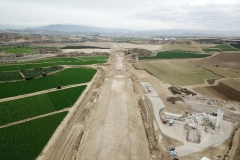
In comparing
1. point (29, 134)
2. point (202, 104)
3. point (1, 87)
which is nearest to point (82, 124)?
point (29, 134)

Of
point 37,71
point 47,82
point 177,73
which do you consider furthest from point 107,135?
point 177,73

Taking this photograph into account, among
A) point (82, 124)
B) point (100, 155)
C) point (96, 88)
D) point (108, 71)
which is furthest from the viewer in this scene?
point (108, 71)

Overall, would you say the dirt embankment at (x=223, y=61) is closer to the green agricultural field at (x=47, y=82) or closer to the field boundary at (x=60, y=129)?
the green agricultural field at (x=47, y=82)

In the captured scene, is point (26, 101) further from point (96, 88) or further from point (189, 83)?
point (189, 83)

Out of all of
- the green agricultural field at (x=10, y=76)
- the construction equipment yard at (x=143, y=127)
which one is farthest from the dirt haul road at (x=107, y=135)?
the green agricultural field at (x=10, y=76)

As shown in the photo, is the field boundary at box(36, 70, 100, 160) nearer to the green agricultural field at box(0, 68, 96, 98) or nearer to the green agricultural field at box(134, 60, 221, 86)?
the green agricultural field at box(0, 68, 96, 98)

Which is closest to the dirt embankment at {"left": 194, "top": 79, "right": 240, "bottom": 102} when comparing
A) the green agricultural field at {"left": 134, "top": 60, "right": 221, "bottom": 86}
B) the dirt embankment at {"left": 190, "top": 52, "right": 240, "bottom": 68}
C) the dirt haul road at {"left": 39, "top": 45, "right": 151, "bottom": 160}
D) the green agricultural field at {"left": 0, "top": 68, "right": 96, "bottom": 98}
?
the green agricultural field at {"left": 134, "top": 60, "right": 221, "bottom": 86}
